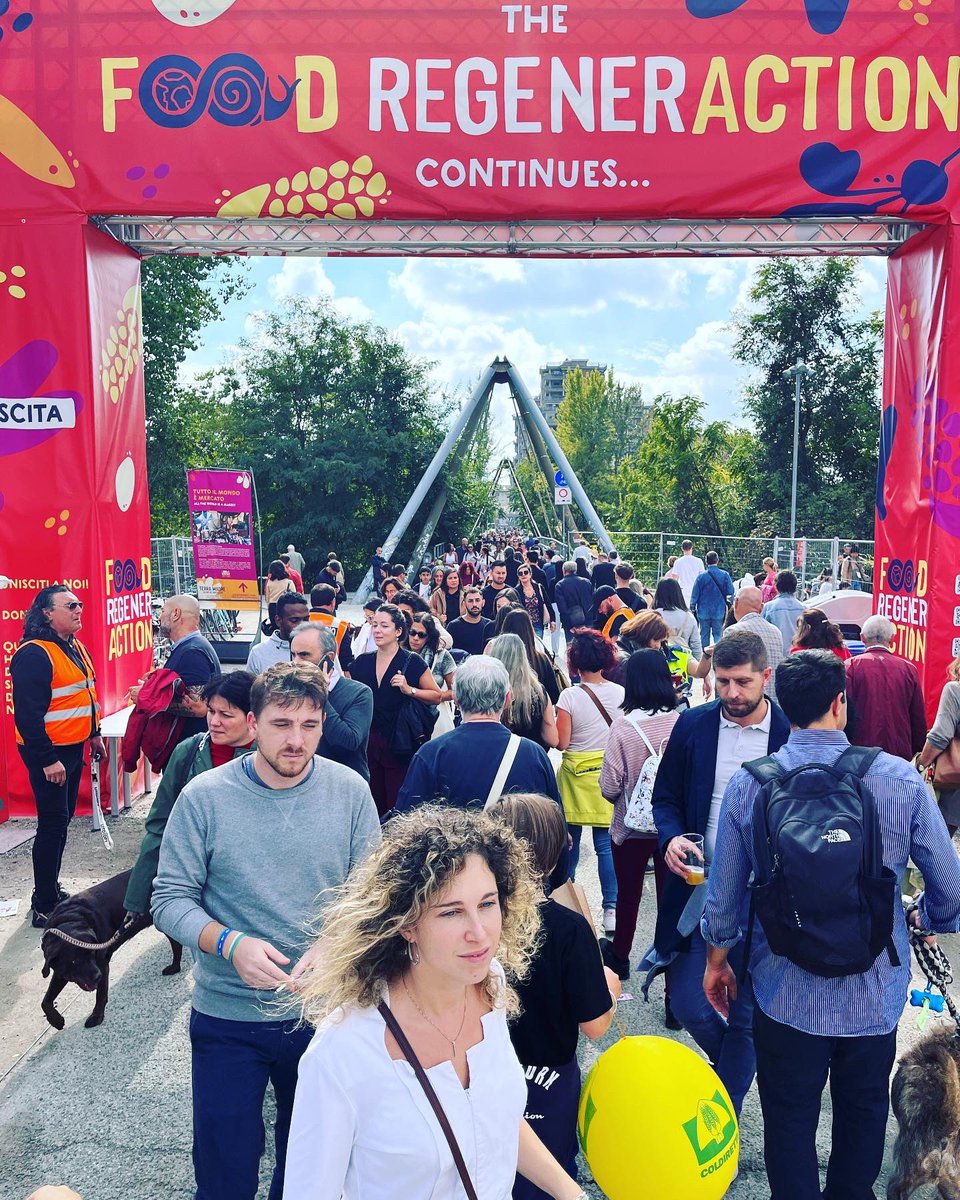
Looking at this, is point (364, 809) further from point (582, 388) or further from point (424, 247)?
point (582, 388)

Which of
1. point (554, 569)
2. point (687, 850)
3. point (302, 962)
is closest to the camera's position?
point (302, 962)

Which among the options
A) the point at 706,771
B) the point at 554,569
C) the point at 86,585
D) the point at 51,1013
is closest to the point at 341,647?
the point at 86,585

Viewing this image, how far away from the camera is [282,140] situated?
302 inches

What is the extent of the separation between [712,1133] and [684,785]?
1.44 meters

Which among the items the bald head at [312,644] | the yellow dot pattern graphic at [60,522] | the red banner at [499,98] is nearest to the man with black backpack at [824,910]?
the bald head at [312,644]

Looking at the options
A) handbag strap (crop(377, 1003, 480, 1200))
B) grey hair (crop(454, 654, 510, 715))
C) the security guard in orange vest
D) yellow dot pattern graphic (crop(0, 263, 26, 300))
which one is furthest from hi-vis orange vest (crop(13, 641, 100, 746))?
handbag strap (crop(377, 1003, 480, 1200))

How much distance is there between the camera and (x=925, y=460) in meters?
8.16

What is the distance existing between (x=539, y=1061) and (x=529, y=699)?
3.15m

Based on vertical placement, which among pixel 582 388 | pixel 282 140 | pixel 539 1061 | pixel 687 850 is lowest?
pixel 539 1061

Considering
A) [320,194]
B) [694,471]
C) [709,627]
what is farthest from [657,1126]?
[694,471]

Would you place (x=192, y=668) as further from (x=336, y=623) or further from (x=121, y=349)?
(x=121, y=349)

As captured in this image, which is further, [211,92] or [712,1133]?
[211,92]

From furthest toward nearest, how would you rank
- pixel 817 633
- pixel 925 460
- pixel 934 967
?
pixel 925 460
pixel 817 633
pixel 934 967

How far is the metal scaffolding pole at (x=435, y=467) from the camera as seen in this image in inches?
1207
